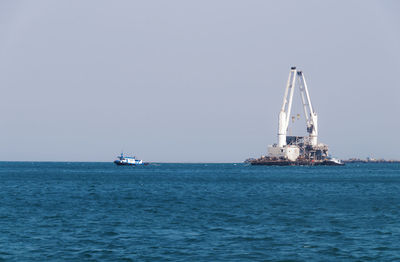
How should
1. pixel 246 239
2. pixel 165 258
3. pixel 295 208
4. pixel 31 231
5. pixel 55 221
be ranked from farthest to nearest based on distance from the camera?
1. pixel 295 208
2. pixel 55 221
3. pixel 31 231
4. pixel 246 239
5. pixel 165 258

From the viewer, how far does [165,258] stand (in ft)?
101

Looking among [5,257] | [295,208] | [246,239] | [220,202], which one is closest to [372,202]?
[295,208]

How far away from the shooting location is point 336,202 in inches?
2512

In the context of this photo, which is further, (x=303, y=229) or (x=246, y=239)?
(x=303, y=229)

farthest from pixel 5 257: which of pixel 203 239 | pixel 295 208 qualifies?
pixel 295 208

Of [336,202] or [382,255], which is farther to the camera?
[336,202]

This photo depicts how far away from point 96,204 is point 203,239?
2696 cm

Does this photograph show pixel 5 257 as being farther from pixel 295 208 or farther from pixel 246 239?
pixel 295 208

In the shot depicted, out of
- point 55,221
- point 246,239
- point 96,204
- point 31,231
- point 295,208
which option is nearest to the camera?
point 246,239

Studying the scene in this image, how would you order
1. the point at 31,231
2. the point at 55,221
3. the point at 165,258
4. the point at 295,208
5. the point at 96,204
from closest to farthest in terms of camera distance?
the point at 165,258, the point at 31,231, the point at 55,221, the point at 295,208, the point at 96,204

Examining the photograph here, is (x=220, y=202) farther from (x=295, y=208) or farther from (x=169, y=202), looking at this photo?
(x=295, y=208)

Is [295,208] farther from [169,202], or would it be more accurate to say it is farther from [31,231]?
[31,231]

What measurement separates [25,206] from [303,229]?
3020 cm

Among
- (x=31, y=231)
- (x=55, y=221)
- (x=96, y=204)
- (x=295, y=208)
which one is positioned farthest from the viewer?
(x=96, y=204)
